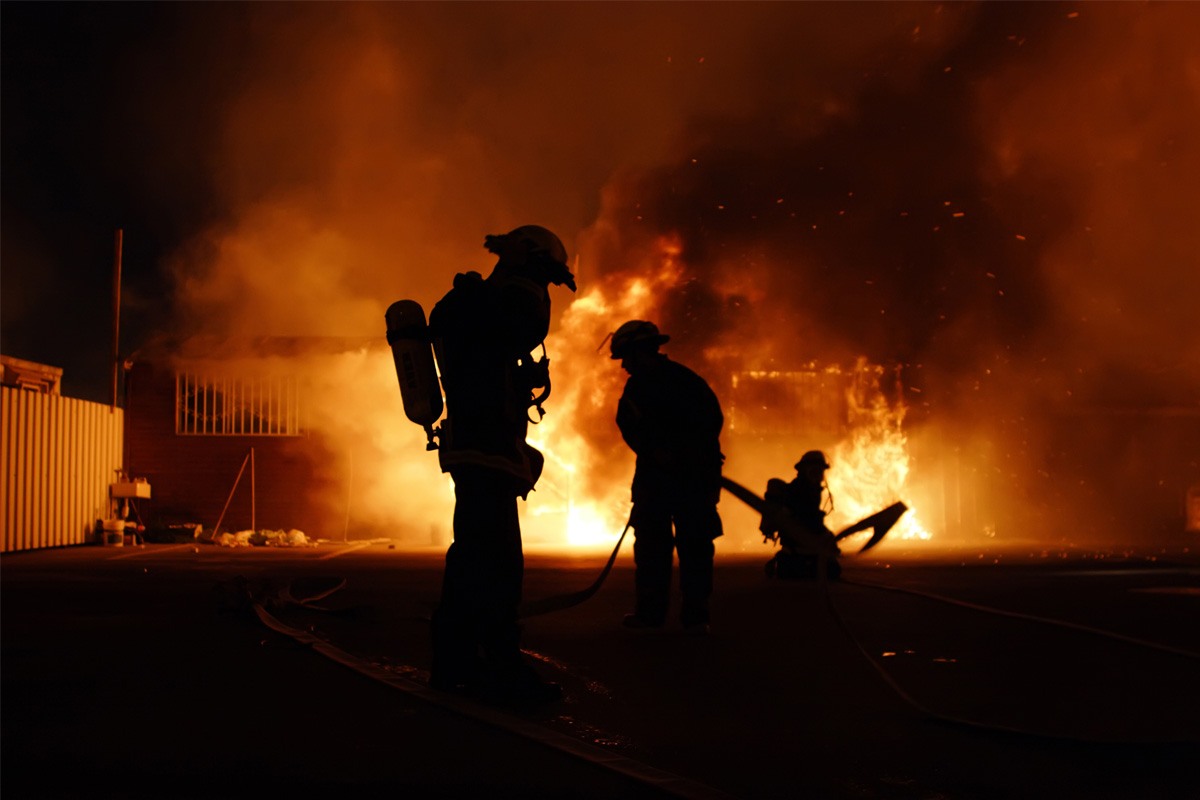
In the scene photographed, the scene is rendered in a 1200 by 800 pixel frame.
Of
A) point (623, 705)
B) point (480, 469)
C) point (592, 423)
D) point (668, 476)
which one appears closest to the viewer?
point (623, 705)

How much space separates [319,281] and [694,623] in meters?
19.5

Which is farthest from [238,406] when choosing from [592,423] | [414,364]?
[414,364]

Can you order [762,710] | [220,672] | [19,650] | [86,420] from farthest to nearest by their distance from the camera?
[86,420]
[19,650]
[220,672]
[762,710]

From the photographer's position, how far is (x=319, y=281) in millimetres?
25328

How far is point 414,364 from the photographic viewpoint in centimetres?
521

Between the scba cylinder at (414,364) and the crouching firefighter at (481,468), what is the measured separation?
2.3 inches

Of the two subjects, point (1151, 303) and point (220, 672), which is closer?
point (220, 672)

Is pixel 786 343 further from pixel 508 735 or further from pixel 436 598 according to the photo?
pixel 508 735

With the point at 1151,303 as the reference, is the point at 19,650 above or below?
below

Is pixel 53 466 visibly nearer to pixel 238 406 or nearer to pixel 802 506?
pixel 238 406

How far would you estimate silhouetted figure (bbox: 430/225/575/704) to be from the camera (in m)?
5.05

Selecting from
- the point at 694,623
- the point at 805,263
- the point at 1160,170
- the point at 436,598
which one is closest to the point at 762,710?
the point at 694,623

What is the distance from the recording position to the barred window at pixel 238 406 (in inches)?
918

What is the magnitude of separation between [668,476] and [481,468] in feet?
8.96
